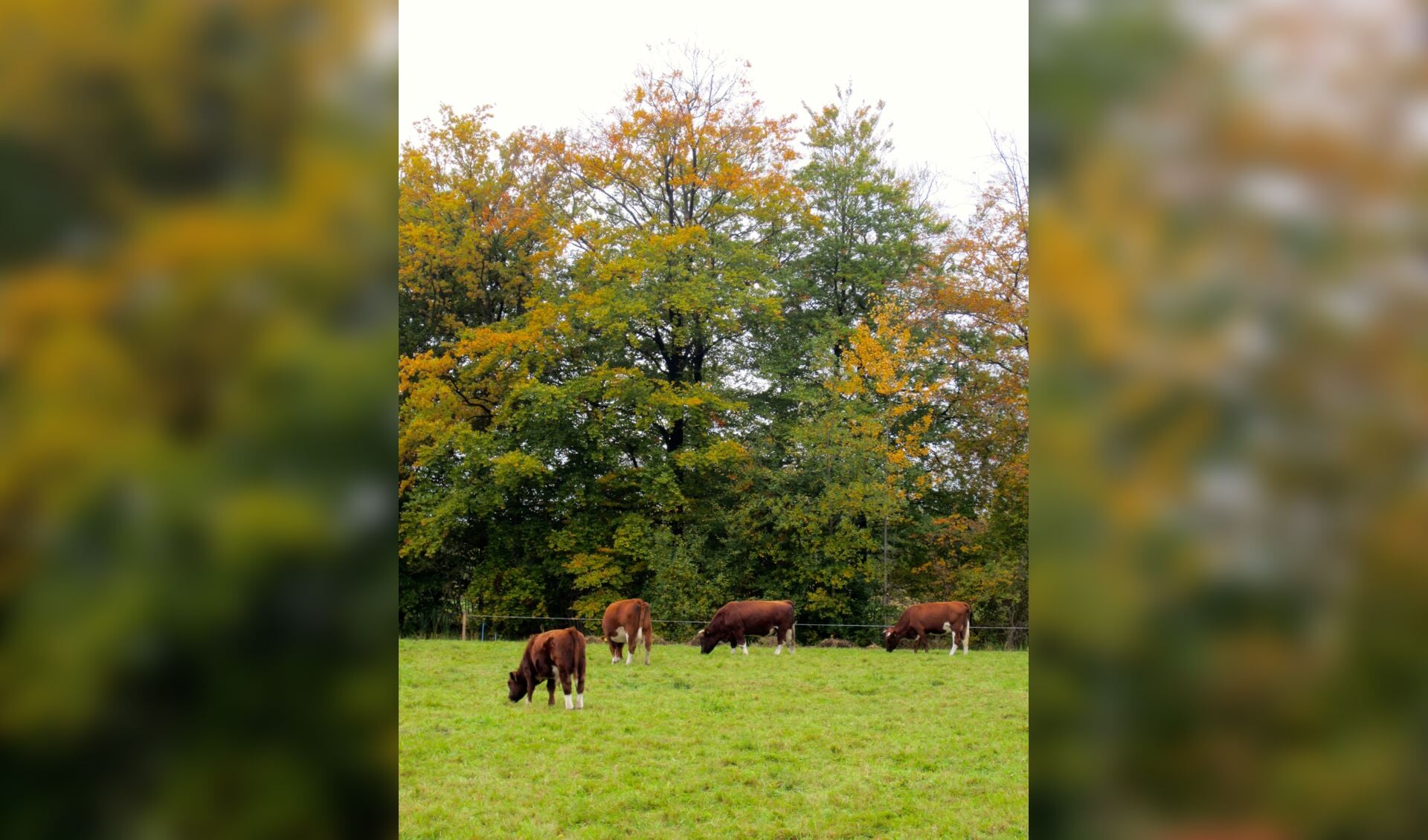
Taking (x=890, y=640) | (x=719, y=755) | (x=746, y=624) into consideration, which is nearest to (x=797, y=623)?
(x=890, y=640)

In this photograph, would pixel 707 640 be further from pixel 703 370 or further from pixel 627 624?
pixel 703 370

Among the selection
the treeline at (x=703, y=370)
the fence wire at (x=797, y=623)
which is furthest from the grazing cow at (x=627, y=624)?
the treeline at (x=703, y=370)

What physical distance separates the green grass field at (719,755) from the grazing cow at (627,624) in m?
0.58

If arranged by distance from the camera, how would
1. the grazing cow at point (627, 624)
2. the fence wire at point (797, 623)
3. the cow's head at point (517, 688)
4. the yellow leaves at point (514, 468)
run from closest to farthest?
the cow's head at point (517, 688) → the grazing cow at point (627, 624) → the fence wire at point (797, 623) → the yellow leaves at point (514, 468)

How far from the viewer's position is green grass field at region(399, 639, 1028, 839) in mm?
5754
